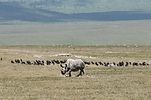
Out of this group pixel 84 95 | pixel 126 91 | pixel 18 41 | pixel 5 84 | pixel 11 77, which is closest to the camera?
pixel 84 95

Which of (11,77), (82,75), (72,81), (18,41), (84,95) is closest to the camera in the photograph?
(84,95)

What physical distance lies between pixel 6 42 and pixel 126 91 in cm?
16929

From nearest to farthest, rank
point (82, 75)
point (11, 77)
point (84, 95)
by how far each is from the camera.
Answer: point (84, 95)
point (11, 77)
point (82, 75)

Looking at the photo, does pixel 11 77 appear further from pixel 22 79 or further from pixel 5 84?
pixel 5 84

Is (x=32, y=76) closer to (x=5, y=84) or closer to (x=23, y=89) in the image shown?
(x=5, y=84)

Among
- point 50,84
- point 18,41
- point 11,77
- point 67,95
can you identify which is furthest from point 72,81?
point 18,41

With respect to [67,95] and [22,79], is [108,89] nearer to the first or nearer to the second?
[67,95]

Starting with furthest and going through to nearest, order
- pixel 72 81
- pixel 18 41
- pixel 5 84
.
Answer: pixel 18 41 < pixel 72 81 < pixel 5 84

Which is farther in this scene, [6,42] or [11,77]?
[6,42]

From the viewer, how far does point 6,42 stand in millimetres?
199250

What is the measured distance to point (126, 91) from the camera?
105 ft

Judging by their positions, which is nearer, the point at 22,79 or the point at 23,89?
the point at 23,89

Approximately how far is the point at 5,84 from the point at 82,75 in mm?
10595

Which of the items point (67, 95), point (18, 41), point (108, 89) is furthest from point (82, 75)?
point (18, 41)
